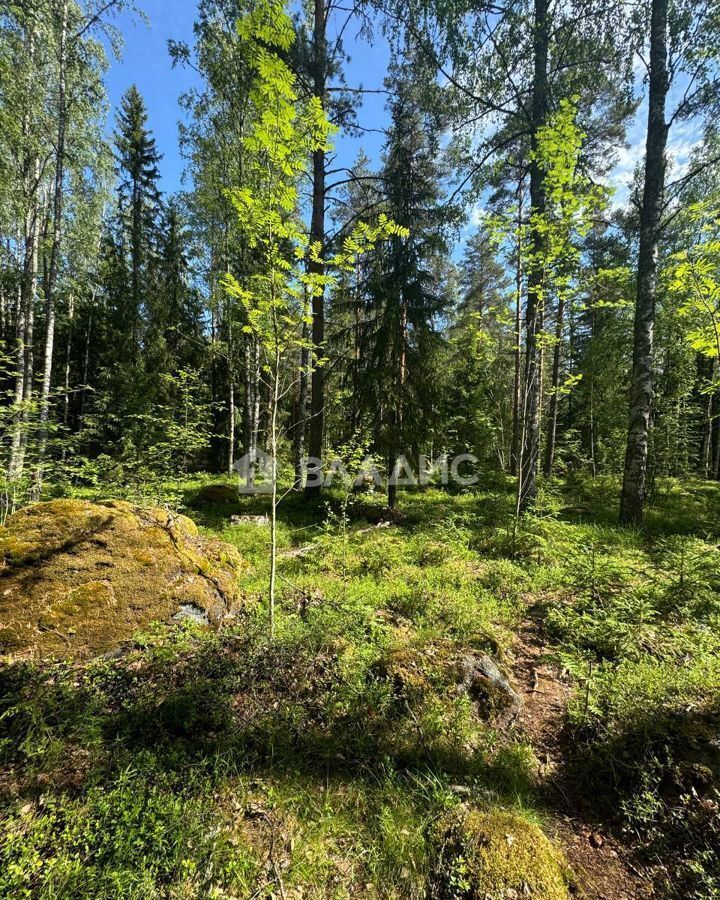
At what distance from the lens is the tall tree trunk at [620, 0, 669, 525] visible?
6469 mm

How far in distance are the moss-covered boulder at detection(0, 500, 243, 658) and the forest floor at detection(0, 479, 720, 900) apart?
0.80ft

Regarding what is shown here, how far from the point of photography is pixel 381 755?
7.46 ft

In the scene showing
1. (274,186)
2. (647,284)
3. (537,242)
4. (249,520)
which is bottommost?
(249,520)

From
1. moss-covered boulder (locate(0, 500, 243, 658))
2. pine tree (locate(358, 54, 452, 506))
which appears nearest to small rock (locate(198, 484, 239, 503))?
pine tree (locate(358, 54, 452, 506))

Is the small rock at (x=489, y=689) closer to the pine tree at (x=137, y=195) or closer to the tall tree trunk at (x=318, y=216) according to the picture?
the tall tree trunk at (x=318, y=216)

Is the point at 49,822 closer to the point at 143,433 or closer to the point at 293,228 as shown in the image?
the point at 293,228

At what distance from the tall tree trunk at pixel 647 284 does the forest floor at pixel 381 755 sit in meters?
3.27

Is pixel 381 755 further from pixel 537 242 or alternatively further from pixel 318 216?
pixel 318 216

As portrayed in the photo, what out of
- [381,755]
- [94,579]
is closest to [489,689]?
[381,755]

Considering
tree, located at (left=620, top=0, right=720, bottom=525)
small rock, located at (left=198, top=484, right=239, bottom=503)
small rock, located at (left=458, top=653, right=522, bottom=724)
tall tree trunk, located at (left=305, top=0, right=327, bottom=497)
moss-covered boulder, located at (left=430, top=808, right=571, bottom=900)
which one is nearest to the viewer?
moss-covered boulder, located at (left=430, top=808, right=571, bottom=900)

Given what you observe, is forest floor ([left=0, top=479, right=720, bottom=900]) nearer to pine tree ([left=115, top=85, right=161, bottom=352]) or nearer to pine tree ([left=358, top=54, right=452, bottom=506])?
pine tree ([left=358, top=54, right=452, bottom=506])

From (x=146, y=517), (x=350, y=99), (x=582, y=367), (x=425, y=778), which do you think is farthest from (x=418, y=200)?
(x=425, y=778)

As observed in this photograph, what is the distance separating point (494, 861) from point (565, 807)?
699 millimetres

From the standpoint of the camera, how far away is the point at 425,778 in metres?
2.14
